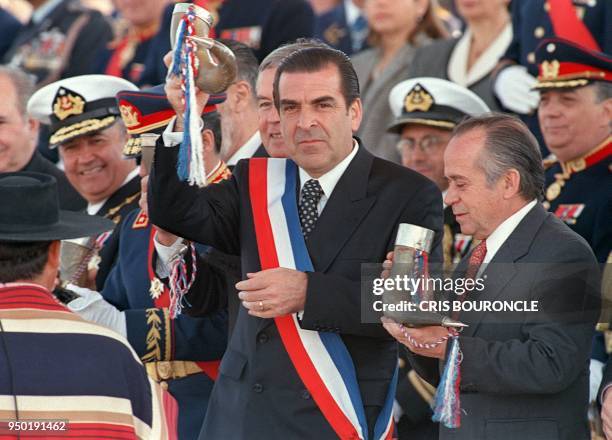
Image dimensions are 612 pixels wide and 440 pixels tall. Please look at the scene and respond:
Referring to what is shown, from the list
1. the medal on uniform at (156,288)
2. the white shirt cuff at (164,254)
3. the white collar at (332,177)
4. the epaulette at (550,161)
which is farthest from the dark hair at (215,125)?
the epaulette at (550,161)

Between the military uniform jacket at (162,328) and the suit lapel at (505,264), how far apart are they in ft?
3.79

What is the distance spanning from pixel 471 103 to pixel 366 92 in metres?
1.30

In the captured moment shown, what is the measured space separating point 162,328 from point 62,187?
190 cm

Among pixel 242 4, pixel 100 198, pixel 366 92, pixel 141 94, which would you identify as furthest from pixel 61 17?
pixel 141 94

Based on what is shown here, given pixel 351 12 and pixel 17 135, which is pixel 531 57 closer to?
pixel 17 135

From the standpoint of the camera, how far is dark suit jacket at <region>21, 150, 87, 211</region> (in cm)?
673

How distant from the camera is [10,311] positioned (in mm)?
3818

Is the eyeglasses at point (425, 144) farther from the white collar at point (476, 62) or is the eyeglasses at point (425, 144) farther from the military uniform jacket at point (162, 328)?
the military uniform jacket at point (162, 328)

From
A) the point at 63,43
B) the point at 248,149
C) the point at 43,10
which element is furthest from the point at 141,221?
the point at 43,10

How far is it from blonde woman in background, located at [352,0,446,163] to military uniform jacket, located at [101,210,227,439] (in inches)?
92.0

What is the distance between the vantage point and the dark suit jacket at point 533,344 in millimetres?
4098

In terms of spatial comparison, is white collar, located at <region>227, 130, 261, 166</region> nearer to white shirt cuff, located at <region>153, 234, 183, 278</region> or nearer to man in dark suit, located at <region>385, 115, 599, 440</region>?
white shirt cuff, located at <region>153, 234, 183, 278</region>

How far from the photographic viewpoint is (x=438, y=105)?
21.7ft

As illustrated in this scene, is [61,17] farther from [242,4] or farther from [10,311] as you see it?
[10,311]
